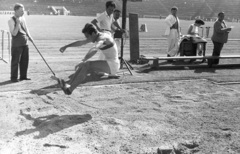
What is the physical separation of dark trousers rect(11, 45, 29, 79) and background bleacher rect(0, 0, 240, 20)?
197 ft

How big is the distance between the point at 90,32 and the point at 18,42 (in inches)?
111

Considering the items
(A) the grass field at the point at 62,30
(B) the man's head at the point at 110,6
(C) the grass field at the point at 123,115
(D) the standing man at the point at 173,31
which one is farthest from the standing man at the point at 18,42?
(A) the grass field at the point at 62,30

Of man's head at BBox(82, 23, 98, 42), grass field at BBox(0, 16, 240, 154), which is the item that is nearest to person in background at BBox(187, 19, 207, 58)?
grass field at BBox(0, 16, 240, 154)

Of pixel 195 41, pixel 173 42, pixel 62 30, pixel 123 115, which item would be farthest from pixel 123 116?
pixel 62 30

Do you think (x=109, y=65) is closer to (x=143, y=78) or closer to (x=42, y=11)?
(x=143, y=78)

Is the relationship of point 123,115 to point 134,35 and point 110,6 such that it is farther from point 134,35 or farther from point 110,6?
point 134,35

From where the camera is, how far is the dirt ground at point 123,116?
4535 millimetres

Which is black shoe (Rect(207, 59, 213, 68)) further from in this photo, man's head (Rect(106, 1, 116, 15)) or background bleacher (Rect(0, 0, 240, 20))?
background bleacher (Rect(0, 0, 240, 20))

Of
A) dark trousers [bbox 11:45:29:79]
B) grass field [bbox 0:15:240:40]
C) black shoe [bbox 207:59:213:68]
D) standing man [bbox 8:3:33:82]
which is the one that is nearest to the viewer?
standing man [bbox 8:3:33:82]

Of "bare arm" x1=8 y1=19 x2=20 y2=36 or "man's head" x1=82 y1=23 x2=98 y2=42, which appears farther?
"bare arm" x1=8 y1=19 x2=20 y2=36

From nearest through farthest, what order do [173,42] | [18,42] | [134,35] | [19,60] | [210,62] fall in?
1. [18,42]
2. [19,60]
3. [210,62]
4. [134,35]
5. [173,42]

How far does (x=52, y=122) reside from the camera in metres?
5.35

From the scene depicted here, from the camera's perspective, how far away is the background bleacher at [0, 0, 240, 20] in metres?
69.0

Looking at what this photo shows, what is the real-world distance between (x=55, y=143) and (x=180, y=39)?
8590 mm
